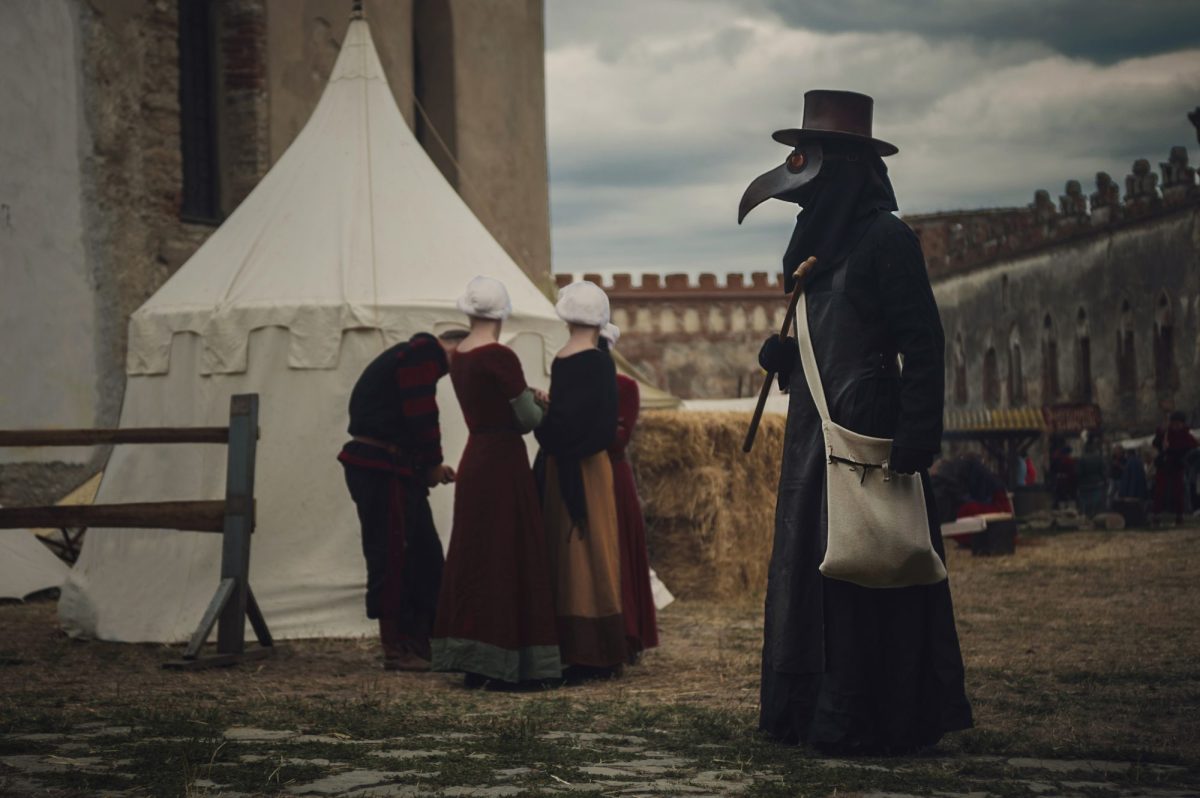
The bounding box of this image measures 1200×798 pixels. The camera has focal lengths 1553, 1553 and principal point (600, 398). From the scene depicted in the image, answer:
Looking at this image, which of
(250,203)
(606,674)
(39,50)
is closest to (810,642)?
(606,674)

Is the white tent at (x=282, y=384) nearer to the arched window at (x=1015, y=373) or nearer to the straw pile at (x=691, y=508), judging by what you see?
the straw pile at (x=691, y=508)

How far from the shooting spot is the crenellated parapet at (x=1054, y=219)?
107ft

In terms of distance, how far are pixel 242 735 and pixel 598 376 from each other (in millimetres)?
2481

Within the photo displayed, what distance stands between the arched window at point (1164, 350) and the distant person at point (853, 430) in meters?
29.5

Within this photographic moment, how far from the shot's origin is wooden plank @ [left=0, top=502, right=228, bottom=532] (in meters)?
7.23

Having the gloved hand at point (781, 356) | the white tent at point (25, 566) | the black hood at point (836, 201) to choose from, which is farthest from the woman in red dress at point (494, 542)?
the white tent at point (25, 566)

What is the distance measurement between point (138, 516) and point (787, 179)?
389cm

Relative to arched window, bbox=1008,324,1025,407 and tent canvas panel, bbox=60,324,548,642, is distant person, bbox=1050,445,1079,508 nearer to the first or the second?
arched window, bbox=1008,324,1025,407

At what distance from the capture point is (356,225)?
912 centimetres

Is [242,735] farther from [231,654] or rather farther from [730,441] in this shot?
[730,441]

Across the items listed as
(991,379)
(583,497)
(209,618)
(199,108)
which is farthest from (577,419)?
(991,379)

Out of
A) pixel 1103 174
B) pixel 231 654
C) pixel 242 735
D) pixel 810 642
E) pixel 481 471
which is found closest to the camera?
pixel 810 642

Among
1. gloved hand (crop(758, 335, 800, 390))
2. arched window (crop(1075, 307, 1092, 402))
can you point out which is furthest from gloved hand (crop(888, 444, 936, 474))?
arched window (crop(1075, 307, 1092, 402))

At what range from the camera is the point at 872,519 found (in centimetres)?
429
